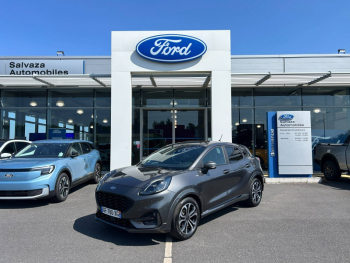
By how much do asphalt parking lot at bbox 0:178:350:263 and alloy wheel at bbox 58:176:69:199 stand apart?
1.11ft

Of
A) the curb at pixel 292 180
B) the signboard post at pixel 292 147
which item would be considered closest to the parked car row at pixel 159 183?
the curb at pixel 292 180

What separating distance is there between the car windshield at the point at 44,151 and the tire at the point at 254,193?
512cm

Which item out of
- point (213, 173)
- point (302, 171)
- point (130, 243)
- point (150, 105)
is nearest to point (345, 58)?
point (302, 171)

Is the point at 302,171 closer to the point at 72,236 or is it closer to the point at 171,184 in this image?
the point at 171,184

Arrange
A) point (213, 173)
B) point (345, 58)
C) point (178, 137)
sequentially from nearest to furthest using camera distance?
1. point (213, 173)
2. point (345, 58)
3. point (178, 137)

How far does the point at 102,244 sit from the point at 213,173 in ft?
7.29

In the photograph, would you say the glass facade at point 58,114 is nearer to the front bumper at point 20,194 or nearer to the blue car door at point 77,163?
the blue car door at point 77,163

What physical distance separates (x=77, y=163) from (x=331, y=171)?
9.04 metres

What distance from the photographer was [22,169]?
573cm

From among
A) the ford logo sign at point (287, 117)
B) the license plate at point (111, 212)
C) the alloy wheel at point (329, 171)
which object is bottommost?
the alloy wheel at point (329, 171)

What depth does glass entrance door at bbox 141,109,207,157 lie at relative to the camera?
12328 mm

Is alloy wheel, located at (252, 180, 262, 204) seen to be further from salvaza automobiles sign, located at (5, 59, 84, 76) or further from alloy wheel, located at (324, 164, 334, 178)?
salvaza automobiles sign, located at (5, 59, 84, 76)

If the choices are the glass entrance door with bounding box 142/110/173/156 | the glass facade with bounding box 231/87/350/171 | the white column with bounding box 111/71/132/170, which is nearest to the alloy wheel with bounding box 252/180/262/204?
the white column with bounding box 111/71/132/170

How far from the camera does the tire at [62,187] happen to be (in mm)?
6105
